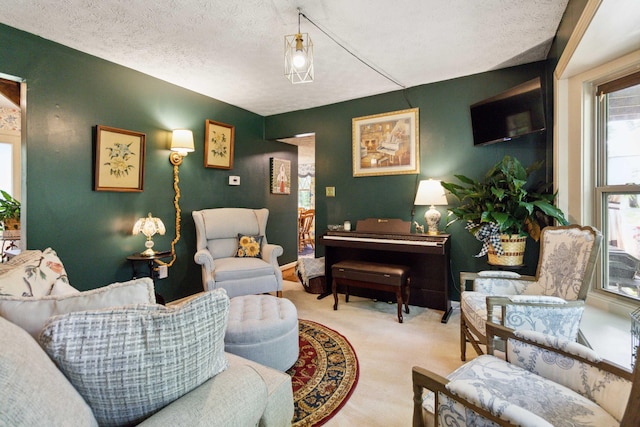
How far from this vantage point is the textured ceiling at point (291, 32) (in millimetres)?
2055

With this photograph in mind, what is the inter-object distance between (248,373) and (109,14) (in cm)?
264

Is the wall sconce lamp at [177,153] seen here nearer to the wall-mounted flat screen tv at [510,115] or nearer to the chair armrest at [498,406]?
the wall-mounted flat screen tv at [510,115]

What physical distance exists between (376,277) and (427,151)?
161cm

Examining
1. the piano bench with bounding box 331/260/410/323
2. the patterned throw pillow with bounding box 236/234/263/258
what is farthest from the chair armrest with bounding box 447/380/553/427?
the patterned throw pillow with bounding box 236/234/263/258

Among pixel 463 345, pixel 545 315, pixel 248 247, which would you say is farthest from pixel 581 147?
pixel 248 247

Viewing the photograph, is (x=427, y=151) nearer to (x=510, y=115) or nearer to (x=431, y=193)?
(x=431, y=193)

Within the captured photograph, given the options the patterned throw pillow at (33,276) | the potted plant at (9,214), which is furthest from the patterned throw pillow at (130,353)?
the potted plant at (9,214)

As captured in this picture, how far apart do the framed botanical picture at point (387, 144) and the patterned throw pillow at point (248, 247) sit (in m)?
1.55

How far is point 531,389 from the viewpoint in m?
1.08

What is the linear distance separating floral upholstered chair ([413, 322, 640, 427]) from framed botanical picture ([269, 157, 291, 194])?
4.02 meters

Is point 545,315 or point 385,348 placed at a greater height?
point 545,315

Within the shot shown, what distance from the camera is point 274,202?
194 inches

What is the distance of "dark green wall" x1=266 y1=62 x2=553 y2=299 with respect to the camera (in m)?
3.00

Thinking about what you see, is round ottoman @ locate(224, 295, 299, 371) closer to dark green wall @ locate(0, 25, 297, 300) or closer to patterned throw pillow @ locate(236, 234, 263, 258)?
patterned throw pillow @ locate(236, 234, 263, 258)
